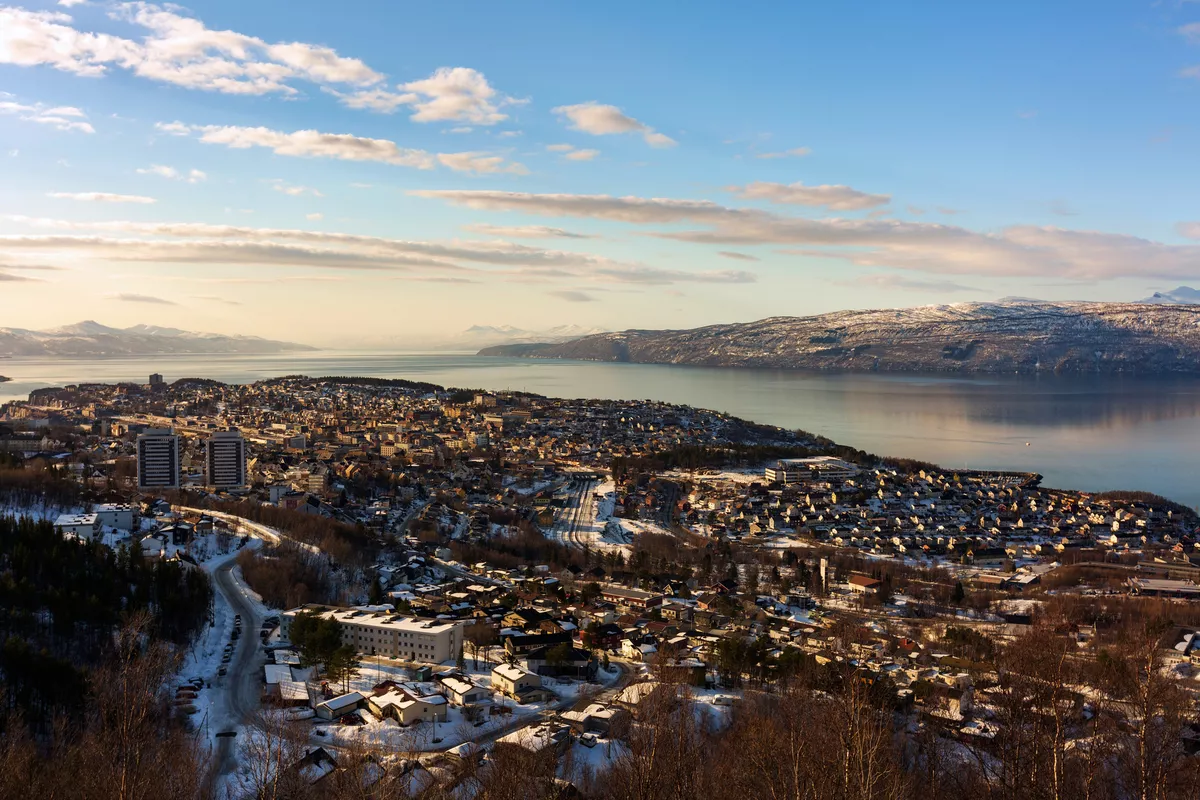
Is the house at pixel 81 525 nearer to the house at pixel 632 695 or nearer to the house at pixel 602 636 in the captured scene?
the house at pixel 602 636

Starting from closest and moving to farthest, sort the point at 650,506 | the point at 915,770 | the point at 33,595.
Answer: the point at 915,770 < the point at 33,595 < the point at 650,506

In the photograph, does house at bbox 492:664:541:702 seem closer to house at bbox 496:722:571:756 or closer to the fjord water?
house at bbox 496:722:571:756

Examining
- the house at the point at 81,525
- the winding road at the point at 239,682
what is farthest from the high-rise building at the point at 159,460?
the winding road at the point at 239,682

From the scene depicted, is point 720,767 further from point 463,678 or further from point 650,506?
point 650,506

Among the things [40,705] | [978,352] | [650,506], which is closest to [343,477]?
[650,506]

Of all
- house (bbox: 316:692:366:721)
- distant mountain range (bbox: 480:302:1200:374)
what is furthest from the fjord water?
house (bbox: 316:692:366:721)

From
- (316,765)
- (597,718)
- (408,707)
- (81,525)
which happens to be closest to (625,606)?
(597,718)
